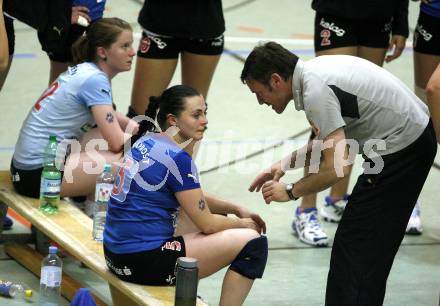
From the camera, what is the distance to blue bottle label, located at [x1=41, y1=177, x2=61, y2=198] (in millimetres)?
5891

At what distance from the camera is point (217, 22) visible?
6.75 m

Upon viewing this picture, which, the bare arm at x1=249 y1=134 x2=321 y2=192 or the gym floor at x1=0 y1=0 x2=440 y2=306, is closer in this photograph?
the bare arm at x1=249 y1=134 x2=321 y2=192

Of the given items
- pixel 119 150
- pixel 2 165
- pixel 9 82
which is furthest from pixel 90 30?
pixel 9 82

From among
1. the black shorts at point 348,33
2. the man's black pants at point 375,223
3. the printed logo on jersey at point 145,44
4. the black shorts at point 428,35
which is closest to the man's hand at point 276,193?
the man's black pants at point 375,223

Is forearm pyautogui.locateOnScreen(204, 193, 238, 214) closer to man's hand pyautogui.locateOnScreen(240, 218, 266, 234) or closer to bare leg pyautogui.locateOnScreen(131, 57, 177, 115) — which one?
man's hand pyautogui.locateOnScreen(240, 218, 266, 234)

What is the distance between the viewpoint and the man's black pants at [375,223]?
4.89 metres

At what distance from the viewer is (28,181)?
6098 mm

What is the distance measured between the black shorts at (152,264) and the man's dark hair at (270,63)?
0.89 metres

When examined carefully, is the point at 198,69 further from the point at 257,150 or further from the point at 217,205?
the point at 257,150

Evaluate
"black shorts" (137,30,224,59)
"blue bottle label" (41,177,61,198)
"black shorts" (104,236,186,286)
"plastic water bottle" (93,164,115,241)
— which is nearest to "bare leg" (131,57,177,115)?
"black shorts" (137,30,224,59)

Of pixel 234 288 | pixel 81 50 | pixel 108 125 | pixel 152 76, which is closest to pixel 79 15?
pixel 81 50

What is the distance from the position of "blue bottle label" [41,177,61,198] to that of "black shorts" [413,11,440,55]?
2575mm

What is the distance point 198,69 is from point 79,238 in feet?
5.35

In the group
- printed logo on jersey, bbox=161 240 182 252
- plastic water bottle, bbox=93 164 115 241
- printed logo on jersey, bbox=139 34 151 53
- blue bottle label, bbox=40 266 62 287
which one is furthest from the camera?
printed logo on jersey, bbox=139 34 151 53
